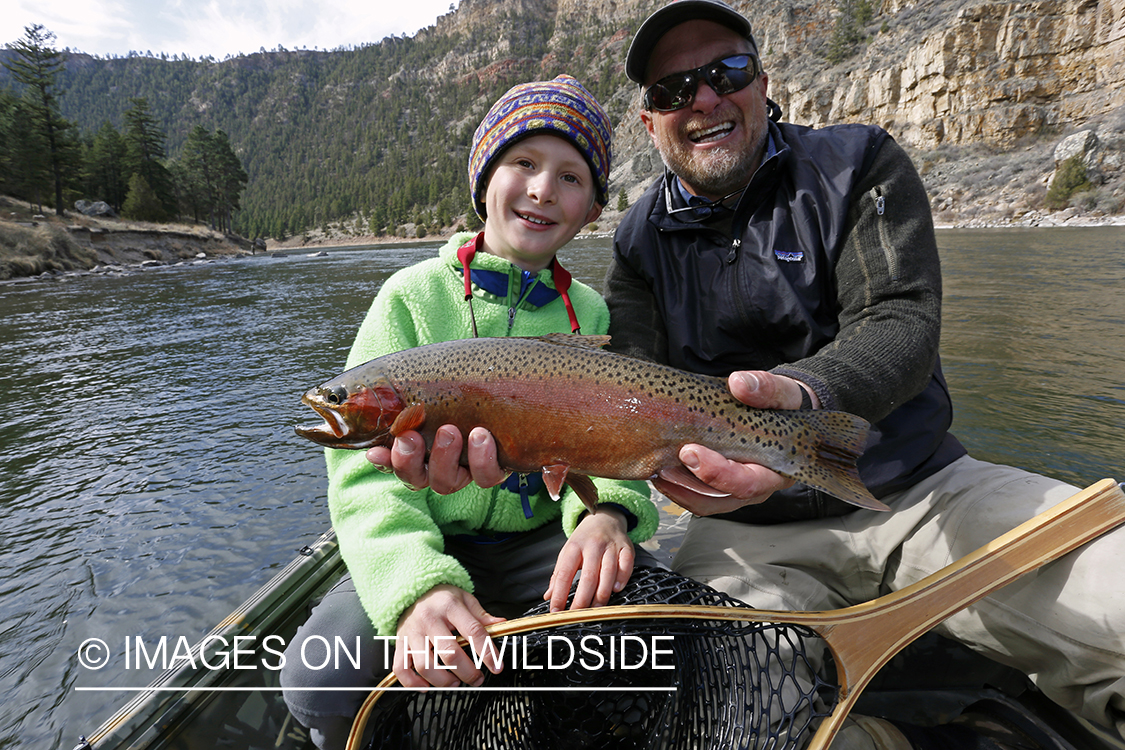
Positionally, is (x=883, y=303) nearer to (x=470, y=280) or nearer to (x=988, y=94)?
(x=470, y=280)

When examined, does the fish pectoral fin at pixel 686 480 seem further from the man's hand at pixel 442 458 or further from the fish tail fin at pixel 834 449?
the man's hand at pixel 442 458

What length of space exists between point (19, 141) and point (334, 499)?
2637 inches

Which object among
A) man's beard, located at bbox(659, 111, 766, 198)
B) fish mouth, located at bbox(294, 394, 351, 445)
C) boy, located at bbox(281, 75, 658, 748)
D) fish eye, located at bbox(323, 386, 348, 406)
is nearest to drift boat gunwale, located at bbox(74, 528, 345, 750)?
boy, located at bbox(281, 75, 658, 748)

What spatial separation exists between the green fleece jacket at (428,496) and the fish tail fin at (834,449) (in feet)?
2.57

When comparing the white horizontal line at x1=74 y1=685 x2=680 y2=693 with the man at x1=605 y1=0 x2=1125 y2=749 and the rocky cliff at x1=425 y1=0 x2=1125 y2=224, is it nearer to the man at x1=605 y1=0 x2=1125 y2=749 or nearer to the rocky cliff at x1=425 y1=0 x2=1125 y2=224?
the man at x1=605 y1=0 x2=1125 y2=749

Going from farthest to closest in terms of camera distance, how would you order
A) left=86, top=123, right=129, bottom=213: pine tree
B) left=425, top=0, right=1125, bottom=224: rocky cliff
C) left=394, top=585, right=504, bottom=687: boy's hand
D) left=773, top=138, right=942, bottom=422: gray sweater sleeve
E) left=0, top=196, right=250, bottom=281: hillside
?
left=86, top=123, right=129, bottom=213: pine tree < left=425, top=0, right=1125, bottom=224: rocky cliff < left=0, top=196, right=250, bottom=281: hillside < left=773, top=138, right=942, bottom=422: gray sweater sleeve < left=394, top=585, right=504, bottom=687: boy's hand

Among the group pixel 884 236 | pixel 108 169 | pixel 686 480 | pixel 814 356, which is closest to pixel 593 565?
pixel 686 480

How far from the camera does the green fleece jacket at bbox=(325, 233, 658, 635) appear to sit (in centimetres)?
193

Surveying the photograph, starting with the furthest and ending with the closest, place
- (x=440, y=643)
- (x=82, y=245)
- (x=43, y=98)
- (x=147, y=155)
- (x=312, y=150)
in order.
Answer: (x=312, y=150) < (x=147, y=155) < (x=43, y=98) < (x=82, y=245) < (x=440, y=643)

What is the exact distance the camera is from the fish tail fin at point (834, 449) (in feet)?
6.14

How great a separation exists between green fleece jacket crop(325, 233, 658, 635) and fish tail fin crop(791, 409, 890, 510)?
78 cm

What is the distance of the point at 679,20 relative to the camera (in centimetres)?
283

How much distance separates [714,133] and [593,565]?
2.17 m

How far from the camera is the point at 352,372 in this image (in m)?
2.01
